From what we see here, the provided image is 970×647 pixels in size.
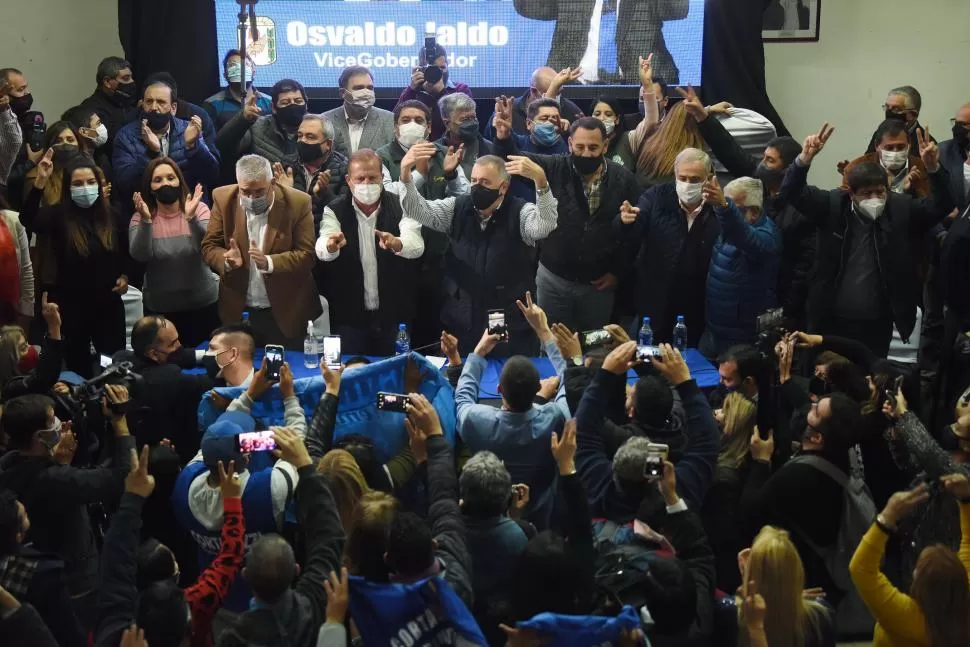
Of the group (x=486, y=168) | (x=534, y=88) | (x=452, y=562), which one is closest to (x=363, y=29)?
(x=534, y=88)

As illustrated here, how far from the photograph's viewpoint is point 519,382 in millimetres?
3525

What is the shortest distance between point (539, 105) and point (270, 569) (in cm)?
388

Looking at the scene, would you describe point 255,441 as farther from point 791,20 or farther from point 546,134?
point 791,20

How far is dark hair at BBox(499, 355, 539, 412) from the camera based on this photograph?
353 centimetres

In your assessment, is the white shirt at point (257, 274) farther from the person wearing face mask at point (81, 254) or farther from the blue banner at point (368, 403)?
the blue banner at point (368, 403)

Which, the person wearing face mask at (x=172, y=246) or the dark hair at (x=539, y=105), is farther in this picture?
the dark hair at (x=539, y=105)

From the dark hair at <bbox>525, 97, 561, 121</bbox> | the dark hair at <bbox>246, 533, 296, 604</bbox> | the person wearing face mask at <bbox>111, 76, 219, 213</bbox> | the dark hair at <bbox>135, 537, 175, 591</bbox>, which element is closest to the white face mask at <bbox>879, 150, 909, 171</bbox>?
the dark hair at <bbox>525, 97, 561, 121</bbox>

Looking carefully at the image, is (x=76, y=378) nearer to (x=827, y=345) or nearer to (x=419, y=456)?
(x=419, y=456)

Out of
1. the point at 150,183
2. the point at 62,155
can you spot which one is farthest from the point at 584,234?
the point at 62,155

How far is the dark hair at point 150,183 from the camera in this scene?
17.6ft

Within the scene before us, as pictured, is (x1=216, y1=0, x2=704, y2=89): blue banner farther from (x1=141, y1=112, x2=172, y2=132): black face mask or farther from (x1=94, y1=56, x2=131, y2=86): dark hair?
(x1=141, y1=112, x2=172, y2=132): black face mask

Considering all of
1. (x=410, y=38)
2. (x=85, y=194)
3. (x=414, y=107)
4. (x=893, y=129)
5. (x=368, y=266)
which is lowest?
(x=368, y=266)

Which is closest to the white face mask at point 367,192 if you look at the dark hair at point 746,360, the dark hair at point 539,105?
the dark hair at point 539,105

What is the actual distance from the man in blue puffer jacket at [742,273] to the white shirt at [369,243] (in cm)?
137
